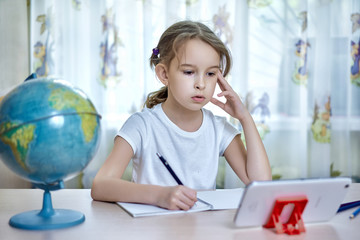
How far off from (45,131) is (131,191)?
0.35m

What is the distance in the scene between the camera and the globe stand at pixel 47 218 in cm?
90

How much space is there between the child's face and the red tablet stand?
1.80 feet

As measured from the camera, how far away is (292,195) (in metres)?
0.90

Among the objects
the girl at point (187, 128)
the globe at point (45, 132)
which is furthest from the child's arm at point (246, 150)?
the globe at point (45, 132)

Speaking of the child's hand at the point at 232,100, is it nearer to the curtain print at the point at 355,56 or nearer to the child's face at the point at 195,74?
the child's face at the point at 195,74

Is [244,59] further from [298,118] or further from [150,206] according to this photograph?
[150,206]

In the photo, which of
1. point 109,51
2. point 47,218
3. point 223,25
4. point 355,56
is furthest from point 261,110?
point 47,218

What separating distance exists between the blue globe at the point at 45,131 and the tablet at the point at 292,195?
0.35 m

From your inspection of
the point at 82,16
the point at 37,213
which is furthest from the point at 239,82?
the point at 37,213

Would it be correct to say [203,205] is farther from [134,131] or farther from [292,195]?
[134,131]

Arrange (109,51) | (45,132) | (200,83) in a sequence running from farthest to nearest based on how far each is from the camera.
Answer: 1. (109,51)
2. (200,83)
3. (45,132)

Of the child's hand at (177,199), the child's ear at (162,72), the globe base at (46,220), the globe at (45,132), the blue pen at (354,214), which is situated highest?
the child's ear at (162,72)

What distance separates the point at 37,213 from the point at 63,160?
7.1 inches

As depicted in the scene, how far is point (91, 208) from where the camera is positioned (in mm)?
1085
